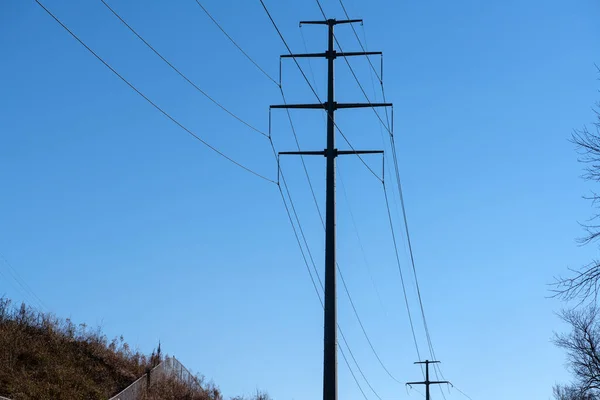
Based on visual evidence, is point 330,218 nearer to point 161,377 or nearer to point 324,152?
point 324,152

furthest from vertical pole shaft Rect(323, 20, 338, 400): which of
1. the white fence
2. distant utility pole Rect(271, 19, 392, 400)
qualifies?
the white fence

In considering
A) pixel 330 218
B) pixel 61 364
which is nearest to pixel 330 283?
pixel 330 218

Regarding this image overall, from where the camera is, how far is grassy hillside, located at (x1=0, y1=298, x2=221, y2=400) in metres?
24.0

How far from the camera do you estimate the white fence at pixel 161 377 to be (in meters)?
26.4

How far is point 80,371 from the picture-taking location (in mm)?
26734

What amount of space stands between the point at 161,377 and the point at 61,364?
445 centimetres

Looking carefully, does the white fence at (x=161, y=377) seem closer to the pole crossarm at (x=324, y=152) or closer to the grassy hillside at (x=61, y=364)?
the grassy hillside at (x=61, y=364)

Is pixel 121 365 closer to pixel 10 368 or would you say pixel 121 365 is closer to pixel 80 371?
pixel 80 371

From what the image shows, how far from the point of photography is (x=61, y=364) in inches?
1049

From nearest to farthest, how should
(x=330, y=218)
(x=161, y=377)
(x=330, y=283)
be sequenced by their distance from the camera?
1. (x=330, y=283)
2. (x=330, y=218)
3. (x=161, y=377)

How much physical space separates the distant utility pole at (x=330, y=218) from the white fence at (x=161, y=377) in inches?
255

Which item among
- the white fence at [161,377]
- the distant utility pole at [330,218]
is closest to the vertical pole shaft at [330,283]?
the distant utility pole at [330,218]

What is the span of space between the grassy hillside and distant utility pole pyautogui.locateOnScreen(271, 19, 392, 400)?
712 cm

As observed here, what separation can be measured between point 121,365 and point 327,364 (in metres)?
9.50
